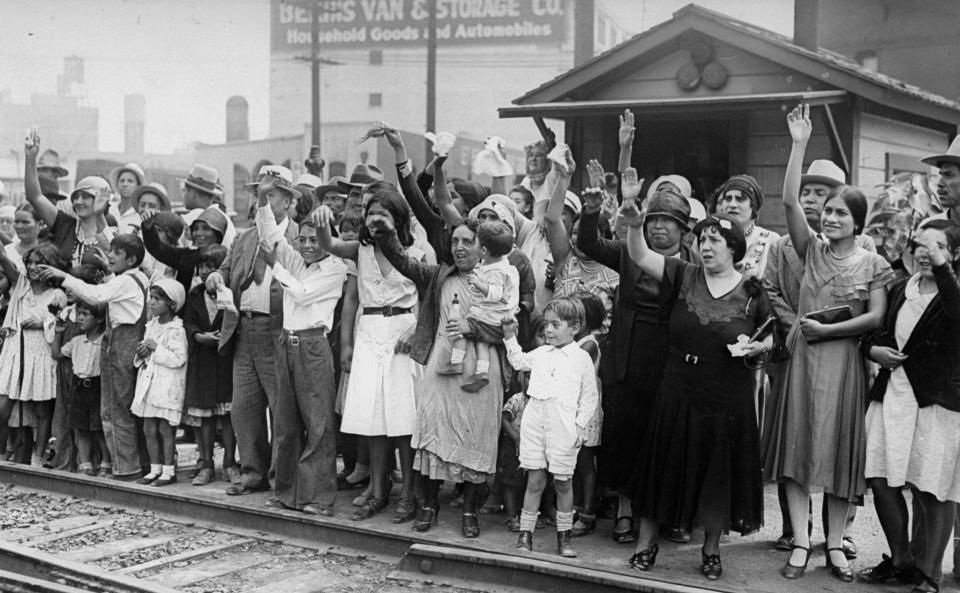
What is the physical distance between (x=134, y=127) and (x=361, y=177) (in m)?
50.6

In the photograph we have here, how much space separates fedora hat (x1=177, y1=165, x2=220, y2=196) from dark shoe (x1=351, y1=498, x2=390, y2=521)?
12.1 ft

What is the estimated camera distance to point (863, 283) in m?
5.58

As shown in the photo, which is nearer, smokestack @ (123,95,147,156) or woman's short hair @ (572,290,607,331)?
woman's short hair @ (572,290,607,331)

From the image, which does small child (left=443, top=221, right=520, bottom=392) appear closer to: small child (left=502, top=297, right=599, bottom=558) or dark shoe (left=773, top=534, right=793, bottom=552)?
small child (left=502, top=297, right=599, bottom=558)

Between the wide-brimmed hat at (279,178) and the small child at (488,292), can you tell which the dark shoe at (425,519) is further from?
the wide-brimmed hat at (279,178)

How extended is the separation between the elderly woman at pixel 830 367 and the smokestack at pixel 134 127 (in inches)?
1984

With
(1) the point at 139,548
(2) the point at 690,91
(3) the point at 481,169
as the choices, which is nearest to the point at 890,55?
(2) the point at 690,91

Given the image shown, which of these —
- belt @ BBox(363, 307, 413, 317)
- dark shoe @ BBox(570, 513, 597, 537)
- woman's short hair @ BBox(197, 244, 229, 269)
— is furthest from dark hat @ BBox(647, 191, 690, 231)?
woman's short hair @ BBox(197, 244, 229, 269)

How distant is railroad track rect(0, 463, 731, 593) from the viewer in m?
5.52

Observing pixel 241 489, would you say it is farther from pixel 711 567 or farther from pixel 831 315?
pixel 831 315

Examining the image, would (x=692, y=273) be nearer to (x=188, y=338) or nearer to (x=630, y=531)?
(x=630, y=531)

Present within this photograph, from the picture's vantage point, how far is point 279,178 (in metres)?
→ 7.19

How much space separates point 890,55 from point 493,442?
2691cm

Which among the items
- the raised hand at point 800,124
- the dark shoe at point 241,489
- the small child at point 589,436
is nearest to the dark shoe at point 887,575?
the small child at point 589,436
